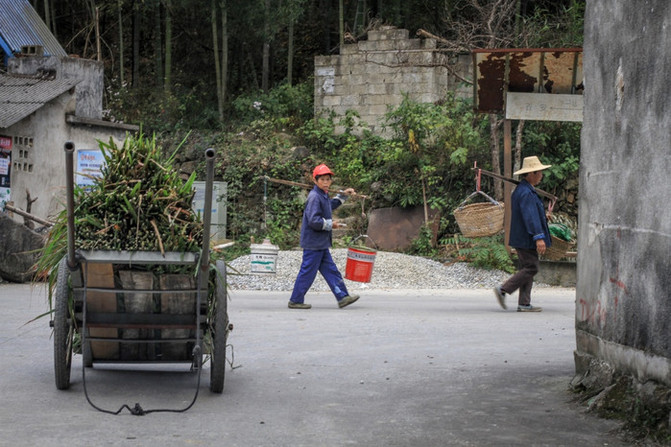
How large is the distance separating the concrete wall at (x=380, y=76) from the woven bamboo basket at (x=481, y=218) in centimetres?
978

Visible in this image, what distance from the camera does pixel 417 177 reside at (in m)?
20.9

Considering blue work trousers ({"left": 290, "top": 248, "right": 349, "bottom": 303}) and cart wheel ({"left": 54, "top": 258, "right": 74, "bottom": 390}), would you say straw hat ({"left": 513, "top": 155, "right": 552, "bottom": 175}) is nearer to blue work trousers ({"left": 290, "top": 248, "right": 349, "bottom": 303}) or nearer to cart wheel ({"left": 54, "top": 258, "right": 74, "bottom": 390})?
blue work trousers ({"left": 290, "top": 248, "right": 349, "bottom": 303})

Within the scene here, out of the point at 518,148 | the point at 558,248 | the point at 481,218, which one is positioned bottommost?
the point at 558,248

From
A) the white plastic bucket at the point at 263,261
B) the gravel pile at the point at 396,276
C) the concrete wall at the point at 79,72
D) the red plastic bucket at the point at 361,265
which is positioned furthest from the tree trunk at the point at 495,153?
the concrete wall at the point at 79,72

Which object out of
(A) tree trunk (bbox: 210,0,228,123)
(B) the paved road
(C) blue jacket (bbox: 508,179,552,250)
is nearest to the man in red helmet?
(B) the paved road

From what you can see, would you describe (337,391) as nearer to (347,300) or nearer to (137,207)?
(137,207)

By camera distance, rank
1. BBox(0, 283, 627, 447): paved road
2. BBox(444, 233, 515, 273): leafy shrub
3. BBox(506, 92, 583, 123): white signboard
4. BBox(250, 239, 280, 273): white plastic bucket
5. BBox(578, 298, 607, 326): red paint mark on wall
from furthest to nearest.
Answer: BBox(444, 233, 515, 273): leafy shrub → BBox(250, 239, 280, 273): white plastic bucket → BBox(506, 92, 583, 123): white signboard → BBox(578, 298, 607, 326): red paint mark on wall → BBox(0, 283, 627, 447): paved road

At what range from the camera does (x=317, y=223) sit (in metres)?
12.2

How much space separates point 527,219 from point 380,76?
14570 millimetres

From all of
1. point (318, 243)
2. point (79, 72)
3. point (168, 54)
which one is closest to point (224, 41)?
point (168, 54)

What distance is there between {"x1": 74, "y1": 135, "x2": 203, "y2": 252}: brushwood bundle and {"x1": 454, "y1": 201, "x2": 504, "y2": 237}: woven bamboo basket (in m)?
9.04

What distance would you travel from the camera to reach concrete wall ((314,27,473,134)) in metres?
25.2

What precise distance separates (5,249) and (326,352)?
8867 mm

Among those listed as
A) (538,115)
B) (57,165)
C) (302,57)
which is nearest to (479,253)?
(538,115)
